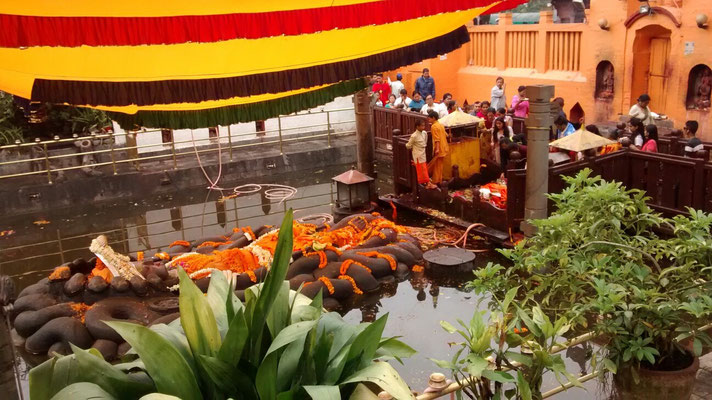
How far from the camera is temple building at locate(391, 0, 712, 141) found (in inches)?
532

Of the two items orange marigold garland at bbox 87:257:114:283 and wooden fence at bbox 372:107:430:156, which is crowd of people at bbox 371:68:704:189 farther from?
orange marigold garland at bbox 87:257:114:283

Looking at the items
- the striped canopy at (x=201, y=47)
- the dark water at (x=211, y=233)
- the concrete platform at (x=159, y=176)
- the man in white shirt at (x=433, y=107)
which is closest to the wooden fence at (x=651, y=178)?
the dark water at (x=211, y=233)

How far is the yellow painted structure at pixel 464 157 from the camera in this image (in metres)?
11.9

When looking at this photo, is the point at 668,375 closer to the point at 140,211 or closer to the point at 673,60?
the point at 140,211

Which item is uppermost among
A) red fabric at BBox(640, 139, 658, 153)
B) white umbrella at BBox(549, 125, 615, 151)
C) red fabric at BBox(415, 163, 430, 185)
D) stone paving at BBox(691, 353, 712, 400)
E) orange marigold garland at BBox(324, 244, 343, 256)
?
white umbrella at BBox(549, 125, 615, 151)

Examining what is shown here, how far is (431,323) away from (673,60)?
973 cm

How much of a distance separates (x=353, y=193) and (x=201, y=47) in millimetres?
8418

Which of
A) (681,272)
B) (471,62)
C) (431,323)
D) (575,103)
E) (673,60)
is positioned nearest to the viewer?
(681,272)

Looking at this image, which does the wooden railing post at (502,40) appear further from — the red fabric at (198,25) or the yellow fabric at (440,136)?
the red fabric at (198,25)

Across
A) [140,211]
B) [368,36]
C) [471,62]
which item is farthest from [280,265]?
[471,62]

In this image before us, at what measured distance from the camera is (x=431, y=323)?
24.6 feet

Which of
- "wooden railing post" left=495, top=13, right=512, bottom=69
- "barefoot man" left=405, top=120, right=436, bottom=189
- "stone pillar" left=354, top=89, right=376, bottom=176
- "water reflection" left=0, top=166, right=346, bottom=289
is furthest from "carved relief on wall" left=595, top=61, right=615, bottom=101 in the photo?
"water reflection" left=0, top=166, right=346, bottom=289

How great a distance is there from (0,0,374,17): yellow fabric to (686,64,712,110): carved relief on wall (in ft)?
42.6

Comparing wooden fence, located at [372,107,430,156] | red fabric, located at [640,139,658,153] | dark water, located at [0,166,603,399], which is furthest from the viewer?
wooden fence, located at [372,107,430,156]
